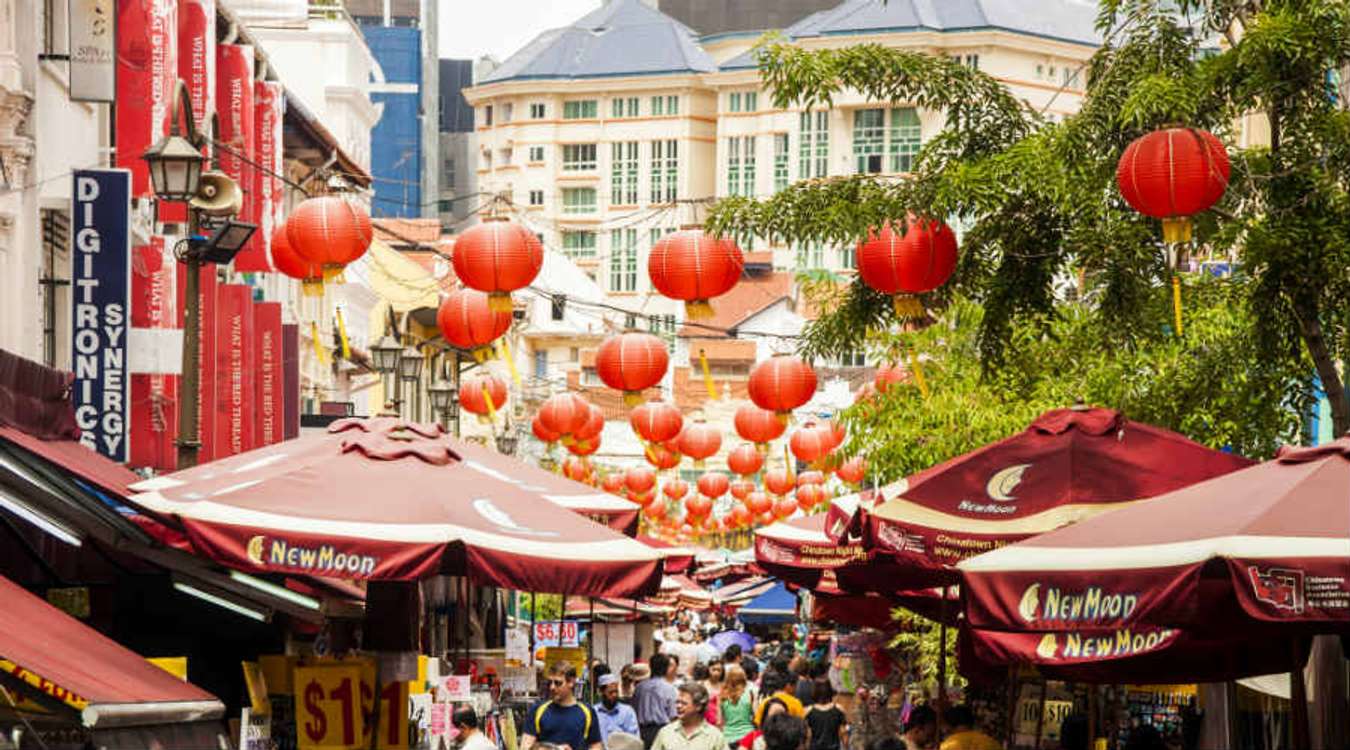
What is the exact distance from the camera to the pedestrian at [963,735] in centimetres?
1561

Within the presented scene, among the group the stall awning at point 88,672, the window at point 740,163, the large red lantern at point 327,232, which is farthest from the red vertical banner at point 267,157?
the window at point 740,163

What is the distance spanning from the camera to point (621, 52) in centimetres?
17425

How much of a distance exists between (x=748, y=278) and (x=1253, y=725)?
4681 inches

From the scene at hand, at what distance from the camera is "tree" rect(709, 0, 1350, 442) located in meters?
13.6

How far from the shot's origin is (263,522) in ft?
42.4

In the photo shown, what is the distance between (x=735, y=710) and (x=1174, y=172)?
12.6 metres

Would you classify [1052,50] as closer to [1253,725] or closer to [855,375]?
[855,375]

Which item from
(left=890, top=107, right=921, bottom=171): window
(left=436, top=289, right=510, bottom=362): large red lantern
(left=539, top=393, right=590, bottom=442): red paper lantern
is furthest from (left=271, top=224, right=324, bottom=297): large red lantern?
(left=890, top=107, right=921, bottom=171): window

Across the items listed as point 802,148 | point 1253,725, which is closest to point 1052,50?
point 802,148

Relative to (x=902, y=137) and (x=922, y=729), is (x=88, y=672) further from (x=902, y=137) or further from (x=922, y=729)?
(x=902, y=137)

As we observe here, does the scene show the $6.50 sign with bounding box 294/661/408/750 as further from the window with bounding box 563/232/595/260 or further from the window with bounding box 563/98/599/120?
the window with bounding box 563/98/599/120

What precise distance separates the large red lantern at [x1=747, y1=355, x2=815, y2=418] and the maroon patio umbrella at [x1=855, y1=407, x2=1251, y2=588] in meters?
14.9

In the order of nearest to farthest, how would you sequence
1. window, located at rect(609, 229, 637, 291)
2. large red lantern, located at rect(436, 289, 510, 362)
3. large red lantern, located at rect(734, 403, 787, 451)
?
large red lantern, located at rect(436, 289, 510, 362) → large red lantern, located at rect(734, 403, 787, 451) → window, located at rect(609, 229, 637, 291)

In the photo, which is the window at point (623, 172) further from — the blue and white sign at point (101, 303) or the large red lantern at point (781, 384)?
the blue and white sign at point (101, 303)
